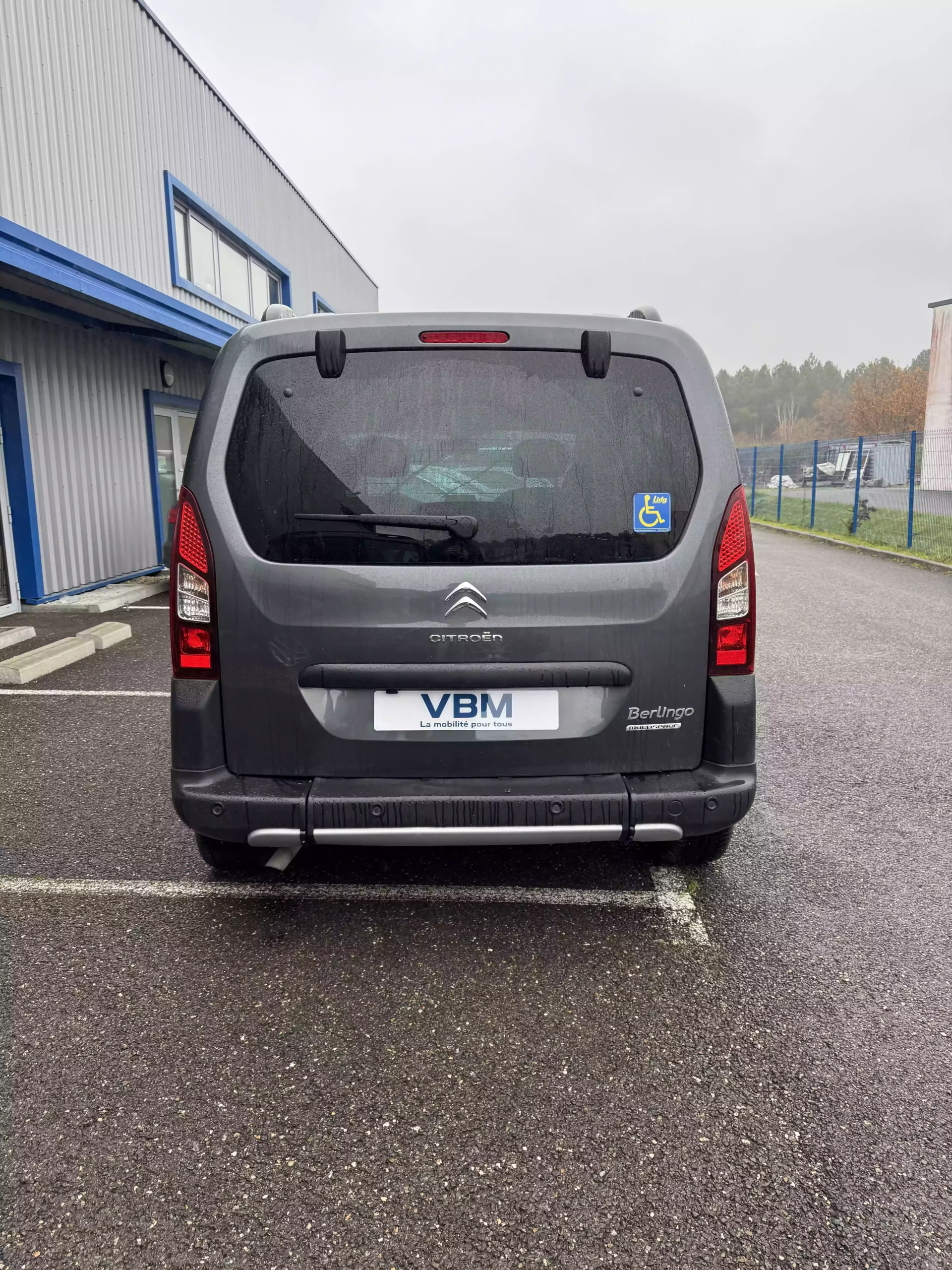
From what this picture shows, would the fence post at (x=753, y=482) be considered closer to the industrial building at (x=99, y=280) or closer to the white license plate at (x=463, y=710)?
the industrial building at (x=99, y=280)

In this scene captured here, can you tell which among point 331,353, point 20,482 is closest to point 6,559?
Result: point 20,482

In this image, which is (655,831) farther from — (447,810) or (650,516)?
(650,516)

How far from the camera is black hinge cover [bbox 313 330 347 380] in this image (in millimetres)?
2533

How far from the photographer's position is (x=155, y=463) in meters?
11.4

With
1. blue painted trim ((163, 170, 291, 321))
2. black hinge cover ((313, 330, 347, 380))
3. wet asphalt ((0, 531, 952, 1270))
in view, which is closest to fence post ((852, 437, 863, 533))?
blue painted trim ((163, 170, 291, 321))

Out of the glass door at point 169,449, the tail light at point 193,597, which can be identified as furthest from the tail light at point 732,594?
the glass door at point 169,449

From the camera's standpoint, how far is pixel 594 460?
8.39 ft

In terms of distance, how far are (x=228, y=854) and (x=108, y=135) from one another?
1036 centimetres

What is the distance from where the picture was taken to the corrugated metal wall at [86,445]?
28.9ft

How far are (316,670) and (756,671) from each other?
5085 millimetres

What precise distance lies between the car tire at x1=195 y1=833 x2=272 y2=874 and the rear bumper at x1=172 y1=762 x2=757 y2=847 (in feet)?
1.57

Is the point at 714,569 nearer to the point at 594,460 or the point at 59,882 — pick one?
the point at 594,460

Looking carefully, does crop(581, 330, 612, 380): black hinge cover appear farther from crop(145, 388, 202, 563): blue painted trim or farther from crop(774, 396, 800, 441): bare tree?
crop(774, 396, 800, 441): bare tree

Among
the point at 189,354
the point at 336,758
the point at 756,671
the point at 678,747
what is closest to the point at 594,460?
the point at 678,747
